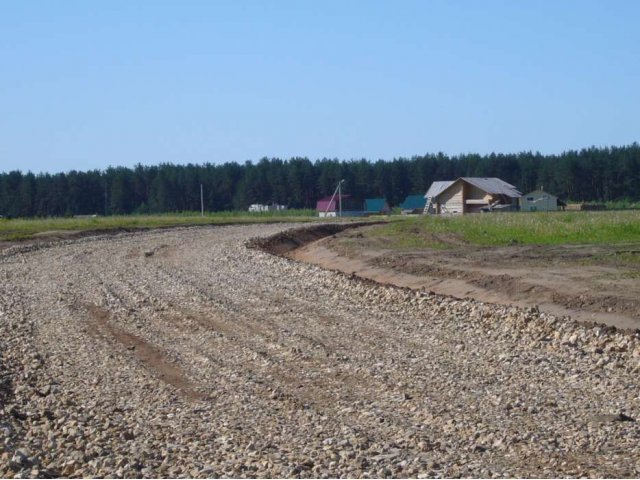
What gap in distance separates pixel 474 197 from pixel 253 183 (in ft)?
153

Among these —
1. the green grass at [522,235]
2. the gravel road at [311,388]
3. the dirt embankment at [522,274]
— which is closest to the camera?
the gravel road at [311,388]

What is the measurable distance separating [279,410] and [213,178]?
133161mm

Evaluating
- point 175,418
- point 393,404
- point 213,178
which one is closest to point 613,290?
point 393,404

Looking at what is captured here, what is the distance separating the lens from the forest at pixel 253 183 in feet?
446

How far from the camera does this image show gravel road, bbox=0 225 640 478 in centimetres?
880

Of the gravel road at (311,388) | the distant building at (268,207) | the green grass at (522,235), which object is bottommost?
the gravel road at (311,388)

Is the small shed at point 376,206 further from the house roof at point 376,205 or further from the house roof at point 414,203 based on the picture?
the house roof at point 414,203

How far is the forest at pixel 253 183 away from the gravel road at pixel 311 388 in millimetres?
114802

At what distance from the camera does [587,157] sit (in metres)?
130

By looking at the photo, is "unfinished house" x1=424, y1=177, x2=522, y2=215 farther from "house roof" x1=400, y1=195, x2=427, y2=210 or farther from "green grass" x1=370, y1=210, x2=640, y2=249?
"green grass" x1=370, y1=210, x2=640, y2=249

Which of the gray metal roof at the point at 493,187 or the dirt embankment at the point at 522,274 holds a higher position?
the gray metal roof at the point at 493,187

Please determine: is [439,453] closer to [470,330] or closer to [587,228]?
[470,330]

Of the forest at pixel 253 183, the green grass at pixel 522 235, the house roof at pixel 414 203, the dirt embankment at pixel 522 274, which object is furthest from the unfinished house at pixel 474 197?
the dirt embankment at pixel 522 274

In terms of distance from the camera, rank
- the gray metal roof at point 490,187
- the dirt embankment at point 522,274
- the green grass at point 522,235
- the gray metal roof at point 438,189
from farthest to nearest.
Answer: the gray metal roof at point 438,189
the gray metal roof at point 490,187
the green grass at point 522,235
the dirt embankment at point 522,274
